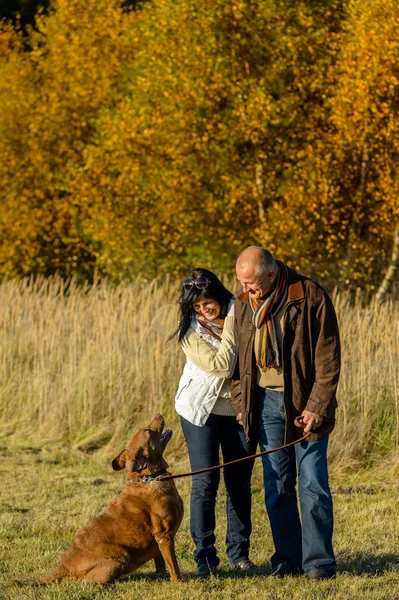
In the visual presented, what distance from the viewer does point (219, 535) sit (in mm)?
6805

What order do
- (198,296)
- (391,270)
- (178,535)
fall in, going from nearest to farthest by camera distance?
(198,296) < (178,535) < (391,270)

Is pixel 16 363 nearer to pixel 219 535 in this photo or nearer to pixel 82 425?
pixel 82 425

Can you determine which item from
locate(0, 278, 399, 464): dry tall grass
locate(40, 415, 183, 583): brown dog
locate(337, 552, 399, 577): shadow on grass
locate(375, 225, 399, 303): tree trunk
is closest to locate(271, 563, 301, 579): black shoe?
locate(337, 552, 399, 577): shadow on grass

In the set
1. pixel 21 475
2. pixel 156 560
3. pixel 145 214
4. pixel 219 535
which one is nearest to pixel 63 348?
pixel 21 475

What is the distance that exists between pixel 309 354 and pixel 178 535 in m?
2.17

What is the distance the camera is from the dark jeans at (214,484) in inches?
213

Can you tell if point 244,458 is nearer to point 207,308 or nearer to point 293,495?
point 293,495

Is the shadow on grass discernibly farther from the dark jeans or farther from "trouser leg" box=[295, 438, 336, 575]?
the dark jeans

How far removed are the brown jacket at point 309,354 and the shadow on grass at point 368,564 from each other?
38.8 inches

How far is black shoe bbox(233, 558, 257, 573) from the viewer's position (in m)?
5.56

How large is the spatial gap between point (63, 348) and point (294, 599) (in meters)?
6.78

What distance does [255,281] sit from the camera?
501 cm

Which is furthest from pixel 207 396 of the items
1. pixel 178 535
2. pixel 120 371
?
pixel 120 371

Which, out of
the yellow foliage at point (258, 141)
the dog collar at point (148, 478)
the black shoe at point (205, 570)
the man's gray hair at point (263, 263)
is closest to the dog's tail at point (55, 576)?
the dog collar at point (148, 478)
